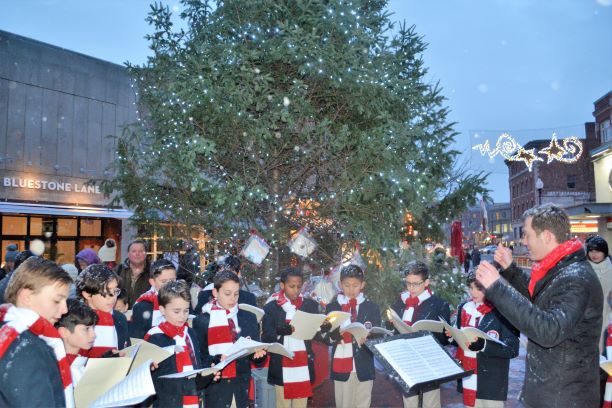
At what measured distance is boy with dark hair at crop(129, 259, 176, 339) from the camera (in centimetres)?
499

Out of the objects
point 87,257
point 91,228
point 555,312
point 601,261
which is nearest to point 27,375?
point 555,312

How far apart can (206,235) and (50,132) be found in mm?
11829

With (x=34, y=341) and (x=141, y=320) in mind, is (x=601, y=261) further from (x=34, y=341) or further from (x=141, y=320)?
(x=34, y=341)

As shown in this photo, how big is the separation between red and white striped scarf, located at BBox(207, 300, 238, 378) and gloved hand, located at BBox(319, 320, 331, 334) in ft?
3.12

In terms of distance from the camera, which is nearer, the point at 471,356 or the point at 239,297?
the point at 471,356

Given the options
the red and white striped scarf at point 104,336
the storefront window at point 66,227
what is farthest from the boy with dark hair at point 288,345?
the storefront window at point 66,227

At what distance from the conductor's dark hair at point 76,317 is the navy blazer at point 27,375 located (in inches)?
43.4

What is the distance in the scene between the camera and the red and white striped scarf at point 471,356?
4895 mm

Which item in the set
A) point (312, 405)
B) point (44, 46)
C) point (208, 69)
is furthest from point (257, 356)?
point (44, 46)

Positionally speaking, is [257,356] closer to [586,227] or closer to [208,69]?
[208,69]

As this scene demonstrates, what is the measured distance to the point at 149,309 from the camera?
16.8ft

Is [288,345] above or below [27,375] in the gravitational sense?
below

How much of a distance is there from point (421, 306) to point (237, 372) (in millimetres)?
2079

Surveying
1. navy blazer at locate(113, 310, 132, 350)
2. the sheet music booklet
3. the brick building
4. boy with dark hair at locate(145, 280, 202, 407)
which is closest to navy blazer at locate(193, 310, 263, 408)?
boy with dark hair at locate(145, 280, 202, 407)
